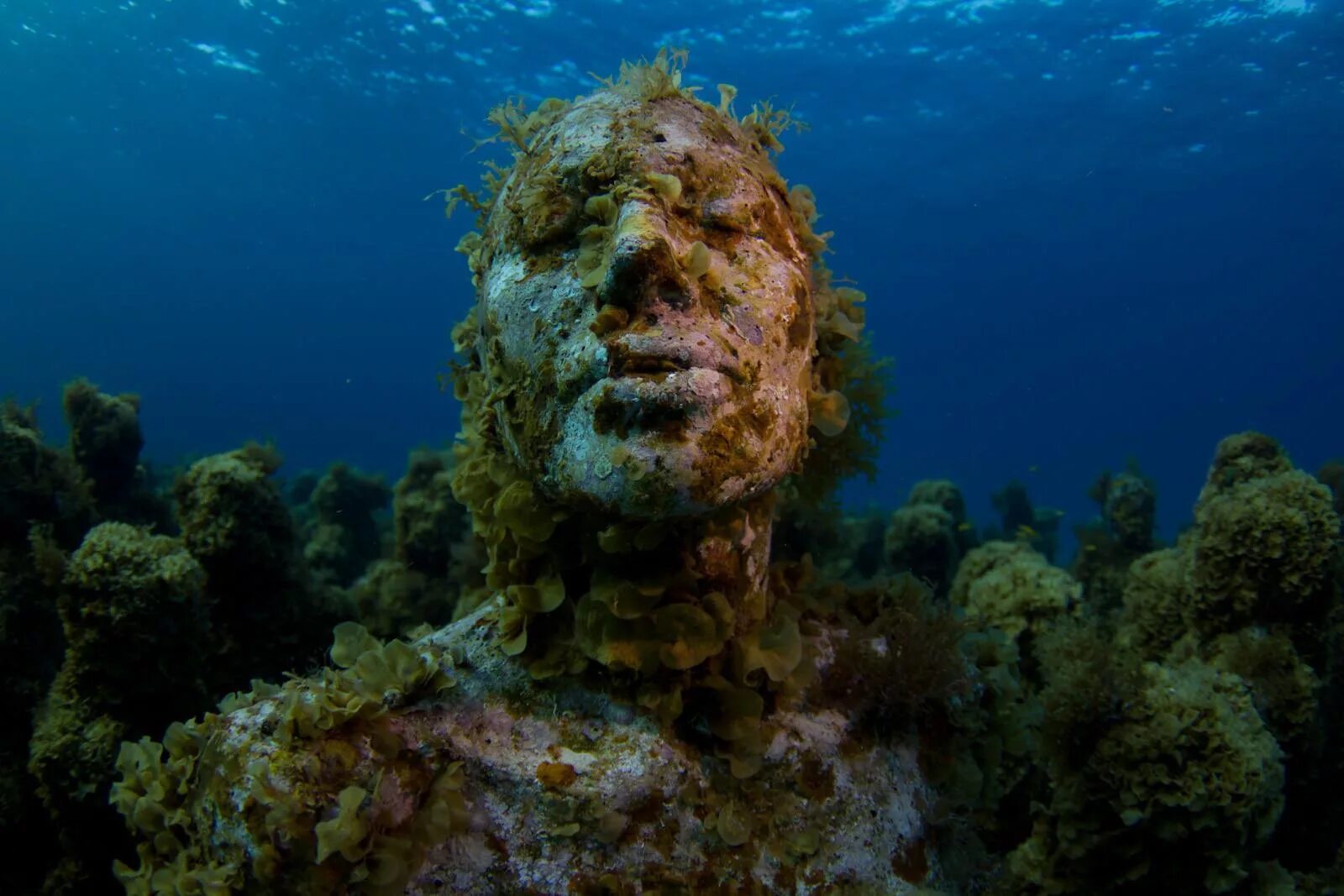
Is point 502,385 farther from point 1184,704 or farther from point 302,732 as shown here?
point 1184,704

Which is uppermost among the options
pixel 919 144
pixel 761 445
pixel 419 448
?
pixel 919 144

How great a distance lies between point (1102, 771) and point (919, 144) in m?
39.6

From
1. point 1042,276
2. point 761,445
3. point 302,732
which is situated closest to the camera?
point 302,732

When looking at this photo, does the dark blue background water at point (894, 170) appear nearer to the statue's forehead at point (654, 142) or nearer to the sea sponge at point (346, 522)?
the sea sponge at point (346, 522)

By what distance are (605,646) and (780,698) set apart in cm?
91

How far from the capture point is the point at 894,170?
3978 centimetres

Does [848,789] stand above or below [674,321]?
below

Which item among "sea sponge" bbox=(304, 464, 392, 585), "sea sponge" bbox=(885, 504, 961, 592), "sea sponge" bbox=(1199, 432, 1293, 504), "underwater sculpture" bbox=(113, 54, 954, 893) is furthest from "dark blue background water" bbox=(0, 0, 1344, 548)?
"underwater sculpture" bbox=(113, 54, 954, 893)

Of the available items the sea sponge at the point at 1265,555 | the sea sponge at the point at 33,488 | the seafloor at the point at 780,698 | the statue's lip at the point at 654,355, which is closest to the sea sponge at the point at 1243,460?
the seafloor at the point at 780,698

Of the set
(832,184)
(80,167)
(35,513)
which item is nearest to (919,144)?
(832,184)

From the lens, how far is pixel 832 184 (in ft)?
139

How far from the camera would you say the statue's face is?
212 centimetres

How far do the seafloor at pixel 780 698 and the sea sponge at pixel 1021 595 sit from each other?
0.03 m

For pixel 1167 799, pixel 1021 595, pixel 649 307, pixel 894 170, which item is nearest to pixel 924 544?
pixel 1021 595
